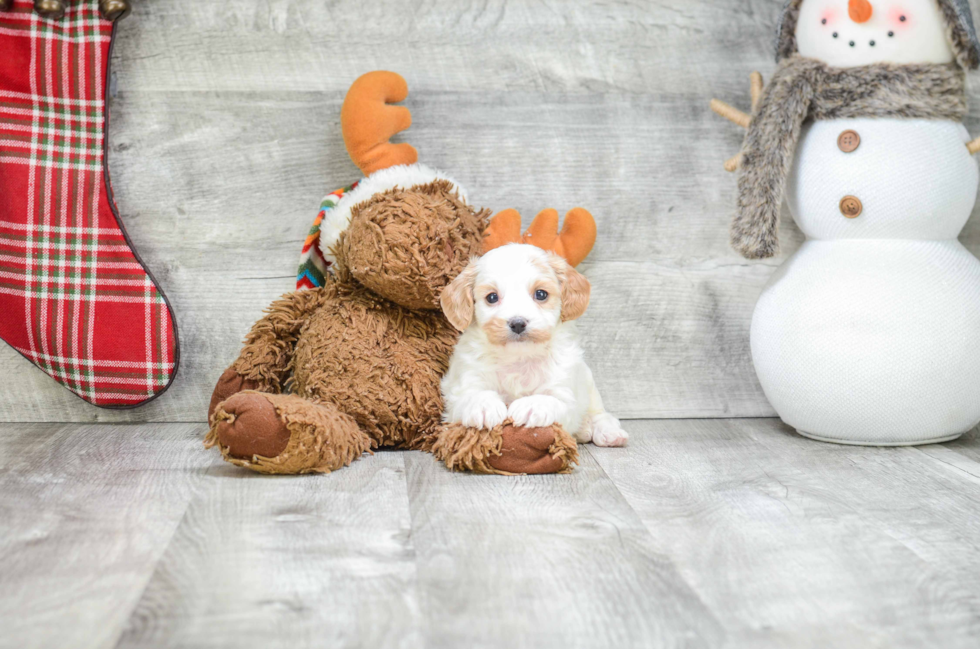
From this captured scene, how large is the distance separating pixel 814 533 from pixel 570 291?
1.48 feet

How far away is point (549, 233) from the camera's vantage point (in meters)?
1.37

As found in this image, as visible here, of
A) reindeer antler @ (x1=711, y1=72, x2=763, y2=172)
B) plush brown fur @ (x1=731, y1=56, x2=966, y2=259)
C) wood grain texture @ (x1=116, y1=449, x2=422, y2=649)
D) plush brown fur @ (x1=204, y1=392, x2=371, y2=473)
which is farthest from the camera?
reindeer antler @ (x1=711, y1=72, x2=763, y2=172)

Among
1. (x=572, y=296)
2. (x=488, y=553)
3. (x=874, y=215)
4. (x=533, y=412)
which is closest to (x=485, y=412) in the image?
(x=533, y=412)

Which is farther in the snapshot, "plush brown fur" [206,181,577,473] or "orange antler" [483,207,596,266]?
"orange antler" [483,207,596,266]

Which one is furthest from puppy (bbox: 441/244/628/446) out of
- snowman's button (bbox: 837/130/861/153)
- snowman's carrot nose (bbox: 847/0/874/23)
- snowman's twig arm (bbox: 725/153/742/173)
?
snowman's carrot nose (bbox: 847/0/874/23)

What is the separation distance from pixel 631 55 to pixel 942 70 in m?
0.51

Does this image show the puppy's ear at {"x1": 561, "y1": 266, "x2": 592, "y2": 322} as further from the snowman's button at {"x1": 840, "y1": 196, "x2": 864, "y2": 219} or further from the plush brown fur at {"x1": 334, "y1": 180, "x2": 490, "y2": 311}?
the snowman's button at {"x1": 840, "y1": 196, "x2": 864, "y2": 219}

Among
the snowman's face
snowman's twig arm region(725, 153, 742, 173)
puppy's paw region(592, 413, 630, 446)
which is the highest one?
the snowman's face

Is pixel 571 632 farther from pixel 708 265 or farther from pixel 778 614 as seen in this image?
pixel 708 265

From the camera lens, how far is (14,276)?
1.40 metres

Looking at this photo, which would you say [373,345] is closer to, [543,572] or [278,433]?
[278,433]

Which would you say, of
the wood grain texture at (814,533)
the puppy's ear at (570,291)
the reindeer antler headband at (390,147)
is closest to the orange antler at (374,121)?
the reindeer antler headband at (390,147)

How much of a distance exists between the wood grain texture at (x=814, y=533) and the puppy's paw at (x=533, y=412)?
0.40 feet

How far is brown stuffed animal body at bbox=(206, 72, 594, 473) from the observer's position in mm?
1122
